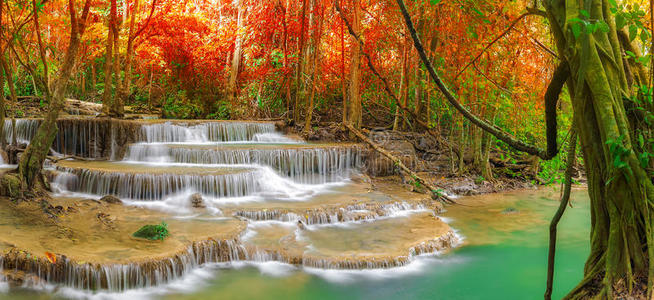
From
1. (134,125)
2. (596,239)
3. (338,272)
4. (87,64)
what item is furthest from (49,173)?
(87,64)

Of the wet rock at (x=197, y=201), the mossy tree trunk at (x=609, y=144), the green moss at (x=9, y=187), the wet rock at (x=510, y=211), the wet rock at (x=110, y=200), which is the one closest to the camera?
the mossy tree trunk at (x=609, y=144)

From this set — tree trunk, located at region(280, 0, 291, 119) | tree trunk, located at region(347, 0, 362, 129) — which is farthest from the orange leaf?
tree trunk, located at region(280, 0, 291, 119)

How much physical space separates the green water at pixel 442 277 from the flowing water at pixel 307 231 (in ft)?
0.05

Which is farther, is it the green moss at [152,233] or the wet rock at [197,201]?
the wet rock at [197,201]

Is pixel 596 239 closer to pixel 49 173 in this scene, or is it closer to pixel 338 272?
pixel 338 272

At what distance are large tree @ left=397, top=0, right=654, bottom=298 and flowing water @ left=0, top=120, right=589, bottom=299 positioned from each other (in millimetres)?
2958

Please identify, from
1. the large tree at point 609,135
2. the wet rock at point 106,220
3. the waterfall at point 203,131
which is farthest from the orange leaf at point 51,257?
the waterfall at point 203,131

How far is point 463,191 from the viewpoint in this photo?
1040 cm

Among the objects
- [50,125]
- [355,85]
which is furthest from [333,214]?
[355,85]

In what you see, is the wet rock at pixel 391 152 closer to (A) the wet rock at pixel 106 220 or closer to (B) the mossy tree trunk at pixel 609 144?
(A) the wet rock at pixel 106 220

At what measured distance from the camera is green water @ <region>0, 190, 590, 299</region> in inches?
201

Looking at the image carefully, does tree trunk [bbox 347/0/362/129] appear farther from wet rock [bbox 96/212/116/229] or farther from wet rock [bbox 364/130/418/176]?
wet rock [bbox 96/212/116/229]

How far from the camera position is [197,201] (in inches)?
301

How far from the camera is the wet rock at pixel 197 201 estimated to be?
7613 millimetres
